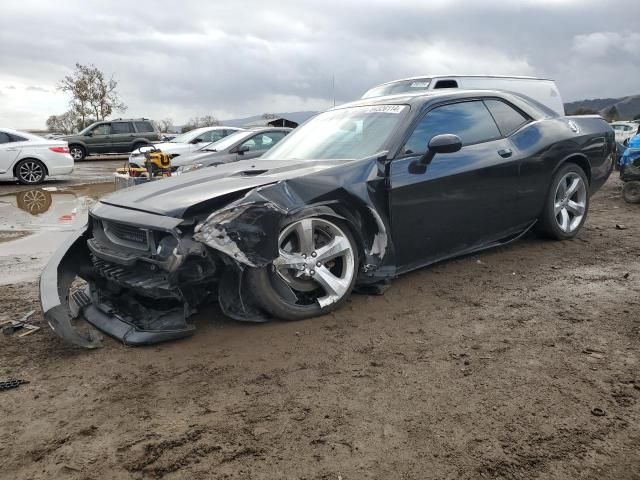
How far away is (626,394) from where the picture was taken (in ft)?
8.23

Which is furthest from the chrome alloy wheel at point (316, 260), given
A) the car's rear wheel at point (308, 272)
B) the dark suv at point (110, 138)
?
the dark suv at point (110, 138)

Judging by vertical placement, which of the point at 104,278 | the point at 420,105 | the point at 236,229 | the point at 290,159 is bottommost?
the point at 104,278

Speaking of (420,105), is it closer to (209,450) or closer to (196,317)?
(196,317)

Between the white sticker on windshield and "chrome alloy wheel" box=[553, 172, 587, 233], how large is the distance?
2.01m

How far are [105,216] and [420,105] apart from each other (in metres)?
2.52

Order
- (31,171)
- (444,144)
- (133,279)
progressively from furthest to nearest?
(31,171) < (444,144) < (133,279)

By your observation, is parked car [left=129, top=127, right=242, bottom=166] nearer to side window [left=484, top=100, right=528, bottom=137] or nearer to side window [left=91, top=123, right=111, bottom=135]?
side window [left=484, top=100, right=528, bottom=137]

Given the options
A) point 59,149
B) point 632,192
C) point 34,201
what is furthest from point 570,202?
point 59,149

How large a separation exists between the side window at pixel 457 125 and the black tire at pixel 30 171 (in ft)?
38.8

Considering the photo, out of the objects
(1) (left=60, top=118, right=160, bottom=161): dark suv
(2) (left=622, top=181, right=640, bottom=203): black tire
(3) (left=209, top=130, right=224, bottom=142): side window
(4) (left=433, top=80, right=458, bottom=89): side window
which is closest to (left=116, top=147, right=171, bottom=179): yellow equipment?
(4) (left=433, top=80, right=458, bottom=89): side window

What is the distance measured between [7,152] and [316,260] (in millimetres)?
11969

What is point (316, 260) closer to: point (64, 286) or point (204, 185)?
point (204, 185)

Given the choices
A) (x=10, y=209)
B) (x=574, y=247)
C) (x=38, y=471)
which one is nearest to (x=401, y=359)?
(x=38, y=471)

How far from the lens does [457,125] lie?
441 centimetres
